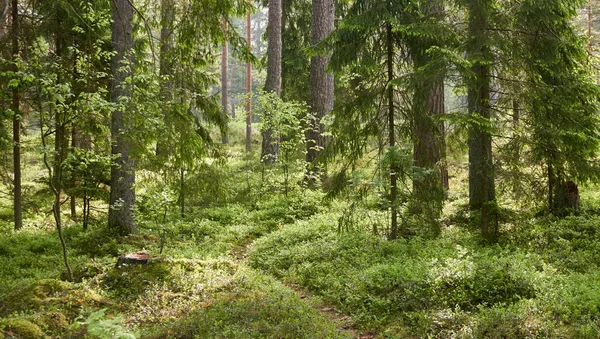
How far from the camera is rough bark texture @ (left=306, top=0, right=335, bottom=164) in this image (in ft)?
49.1

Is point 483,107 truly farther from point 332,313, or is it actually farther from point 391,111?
point 332,313

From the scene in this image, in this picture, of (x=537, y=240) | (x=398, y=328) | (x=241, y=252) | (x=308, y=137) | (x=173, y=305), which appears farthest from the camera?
(x=308, y=137)

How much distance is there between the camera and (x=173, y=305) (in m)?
6.59

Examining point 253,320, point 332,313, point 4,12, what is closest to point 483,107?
point 332,313

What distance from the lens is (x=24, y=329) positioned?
509cm

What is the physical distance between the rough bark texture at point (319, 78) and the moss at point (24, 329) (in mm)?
10484

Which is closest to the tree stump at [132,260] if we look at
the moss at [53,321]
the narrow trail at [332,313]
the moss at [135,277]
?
the moss at [135,277]

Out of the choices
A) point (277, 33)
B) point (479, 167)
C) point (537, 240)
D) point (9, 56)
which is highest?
point (277, 33)

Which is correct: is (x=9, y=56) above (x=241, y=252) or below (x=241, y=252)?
above

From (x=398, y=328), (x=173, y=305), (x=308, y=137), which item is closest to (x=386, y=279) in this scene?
(x=398, y=328)

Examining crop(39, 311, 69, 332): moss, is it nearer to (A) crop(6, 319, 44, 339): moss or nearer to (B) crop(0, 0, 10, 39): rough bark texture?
(A) crop(6, 319, 44, 339): moss

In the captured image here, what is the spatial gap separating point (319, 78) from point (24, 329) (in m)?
11.9

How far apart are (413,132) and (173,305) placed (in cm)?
543

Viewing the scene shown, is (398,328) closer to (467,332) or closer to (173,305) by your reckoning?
(467,332)
